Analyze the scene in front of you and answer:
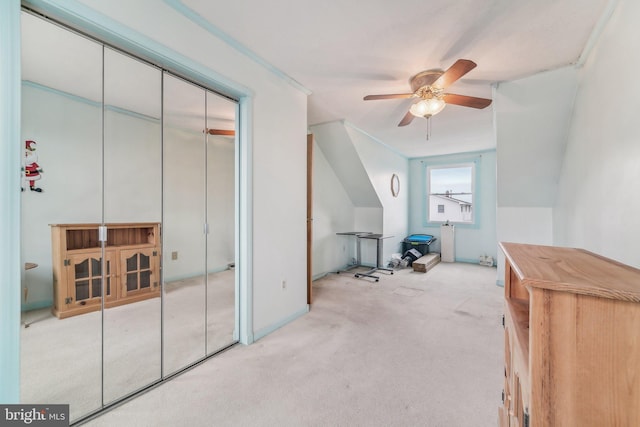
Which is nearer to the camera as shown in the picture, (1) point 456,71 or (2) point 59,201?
(2) point 59,201

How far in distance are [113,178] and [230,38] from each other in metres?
1.42

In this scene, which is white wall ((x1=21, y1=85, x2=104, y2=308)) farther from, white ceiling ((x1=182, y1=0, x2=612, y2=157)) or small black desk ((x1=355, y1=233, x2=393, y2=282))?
small black desk ((x1=355, y1=233, x2=393, y2=282))

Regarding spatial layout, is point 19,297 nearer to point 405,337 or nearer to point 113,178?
point 113,178

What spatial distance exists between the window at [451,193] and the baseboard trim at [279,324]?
4.63 meters

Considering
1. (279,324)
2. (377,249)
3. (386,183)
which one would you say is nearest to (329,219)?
(377,249)

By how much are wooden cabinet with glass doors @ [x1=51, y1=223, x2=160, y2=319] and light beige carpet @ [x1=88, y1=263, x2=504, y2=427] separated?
0.68 meters

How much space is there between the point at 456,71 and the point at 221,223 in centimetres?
237

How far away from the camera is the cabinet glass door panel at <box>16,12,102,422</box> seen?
4.51 ft

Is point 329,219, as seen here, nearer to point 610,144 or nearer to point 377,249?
point 377,249

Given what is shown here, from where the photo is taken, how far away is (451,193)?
20.6 ft

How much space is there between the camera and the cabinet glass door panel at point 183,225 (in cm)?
201

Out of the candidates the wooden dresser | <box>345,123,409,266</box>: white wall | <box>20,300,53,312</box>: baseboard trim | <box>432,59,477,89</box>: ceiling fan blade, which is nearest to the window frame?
<box>345,123,409,266</box>: white wall

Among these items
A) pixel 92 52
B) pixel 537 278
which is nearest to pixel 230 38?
pixel 92 52

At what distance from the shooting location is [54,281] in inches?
62.2
